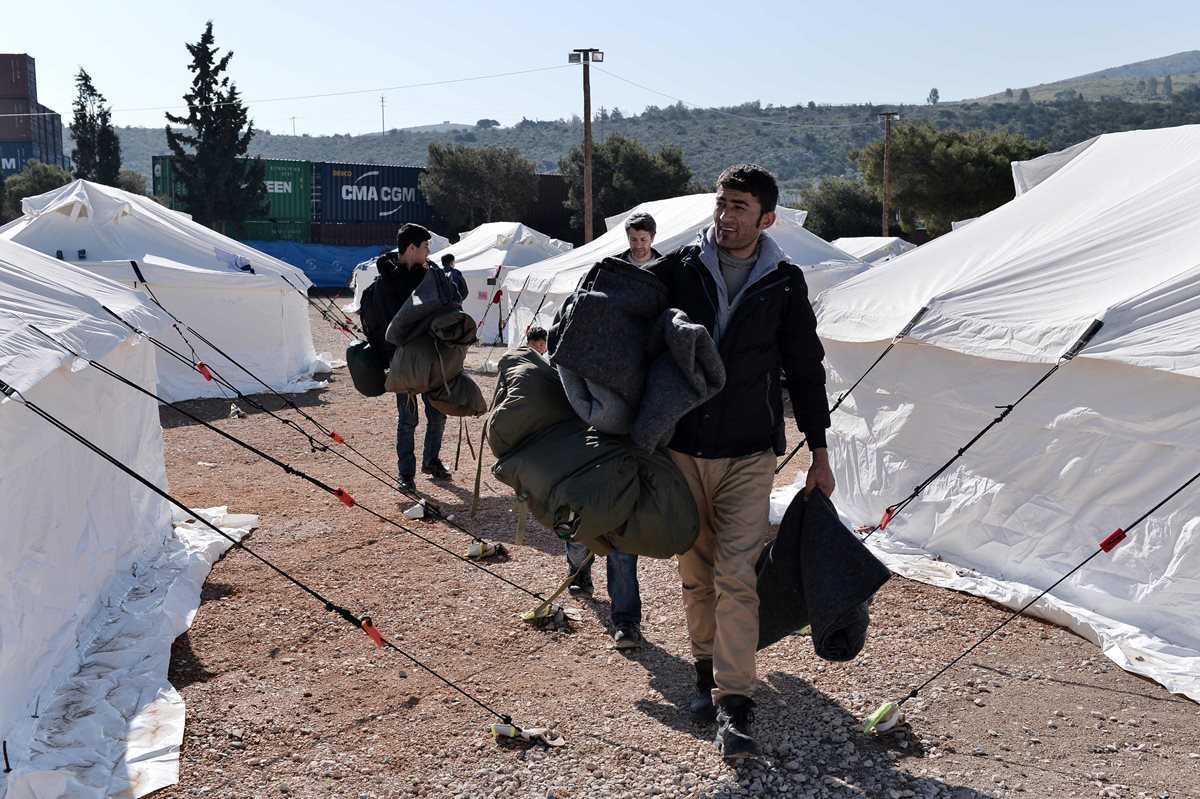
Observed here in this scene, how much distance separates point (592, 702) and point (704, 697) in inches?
17.3

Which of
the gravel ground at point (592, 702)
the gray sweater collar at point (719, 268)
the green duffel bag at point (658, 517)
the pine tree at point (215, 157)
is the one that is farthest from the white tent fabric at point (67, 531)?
the pine tree at point (215, 157)

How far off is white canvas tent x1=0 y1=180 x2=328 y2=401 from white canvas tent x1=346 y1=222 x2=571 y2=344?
5641mm

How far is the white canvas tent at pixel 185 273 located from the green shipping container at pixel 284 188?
30.7 m

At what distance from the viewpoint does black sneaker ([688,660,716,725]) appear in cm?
350

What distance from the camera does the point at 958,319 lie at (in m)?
5.07

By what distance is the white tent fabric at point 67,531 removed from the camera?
3252 millimetres

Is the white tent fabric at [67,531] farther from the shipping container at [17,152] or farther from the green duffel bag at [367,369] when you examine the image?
the shipping container at [17,152]

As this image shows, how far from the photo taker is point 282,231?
43.2 meters

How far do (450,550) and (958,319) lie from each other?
2.97 meters

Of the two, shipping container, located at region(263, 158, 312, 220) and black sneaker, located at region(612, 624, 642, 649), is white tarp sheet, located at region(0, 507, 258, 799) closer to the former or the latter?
black sneaker, located at region(612, 624, 642, 649)

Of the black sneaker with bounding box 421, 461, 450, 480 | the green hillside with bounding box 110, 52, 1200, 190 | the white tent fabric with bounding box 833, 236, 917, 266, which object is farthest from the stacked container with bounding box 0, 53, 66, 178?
the black sneaker with bounding box 421, 461, 450, 480

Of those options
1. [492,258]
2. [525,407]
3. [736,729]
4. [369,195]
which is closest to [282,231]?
[369,195]

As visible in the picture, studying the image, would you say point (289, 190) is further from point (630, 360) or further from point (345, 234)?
point (630, 360)

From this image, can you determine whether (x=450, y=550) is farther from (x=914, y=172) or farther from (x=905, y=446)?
(x=914, y=172)
